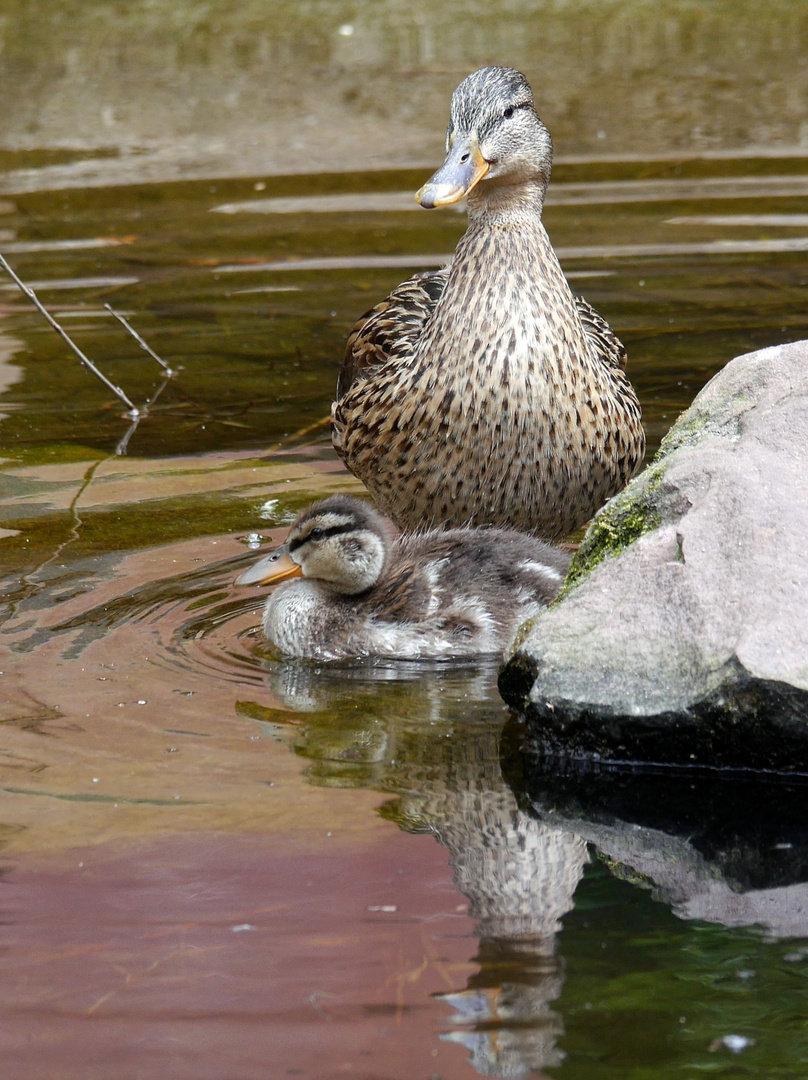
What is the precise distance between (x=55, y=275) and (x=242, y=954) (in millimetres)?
7047

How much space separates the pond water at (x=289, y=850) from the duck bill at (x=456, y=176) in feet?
4.25

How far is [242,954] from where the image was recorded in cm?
284

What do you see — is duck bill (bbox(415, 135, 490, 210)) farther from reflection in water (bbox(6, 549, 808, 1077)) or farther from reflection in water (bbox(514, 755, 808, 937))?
reflection in water (bbox(514, 755, 808, 937))

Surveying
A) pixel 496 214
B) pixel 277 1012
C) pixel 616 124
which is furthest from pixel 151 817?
pixel 616 124

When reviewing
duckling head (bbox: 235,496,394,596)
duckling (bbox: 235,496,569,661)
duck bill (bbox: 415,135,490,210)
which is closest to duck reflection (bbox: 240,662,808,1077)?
duckling (bbox: 235,496,569,661)

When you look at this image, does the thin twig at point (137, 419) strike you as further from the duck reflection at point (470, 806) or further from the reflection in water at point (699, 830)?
the reflection in water at point (699, 830)

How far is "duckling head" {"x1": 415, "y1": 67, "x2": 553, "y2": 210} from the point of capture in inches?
195

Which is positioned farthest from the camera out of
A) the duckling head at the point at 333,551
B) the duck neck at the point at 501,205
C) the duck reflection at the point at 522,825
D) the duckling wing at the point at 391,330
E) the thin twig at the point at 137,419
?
the thin twig at the point at 137,419

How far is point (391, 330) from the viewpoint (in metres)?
5.66

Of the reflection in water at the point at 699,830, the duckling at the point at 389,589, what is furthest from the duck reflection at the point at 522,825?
the duckling at the point at 389,589

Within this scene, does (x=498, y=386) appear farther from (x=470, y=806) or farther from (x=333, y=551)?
(x=470, y=806)

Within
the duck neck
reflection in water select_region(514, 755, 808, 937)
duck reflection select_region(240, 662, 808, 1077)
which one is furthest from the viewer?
the duck neck

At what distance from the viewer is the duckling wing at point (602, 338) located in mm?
5555

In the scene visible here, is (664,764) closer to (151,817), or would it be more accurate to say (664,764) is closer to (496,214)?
(151,817)
